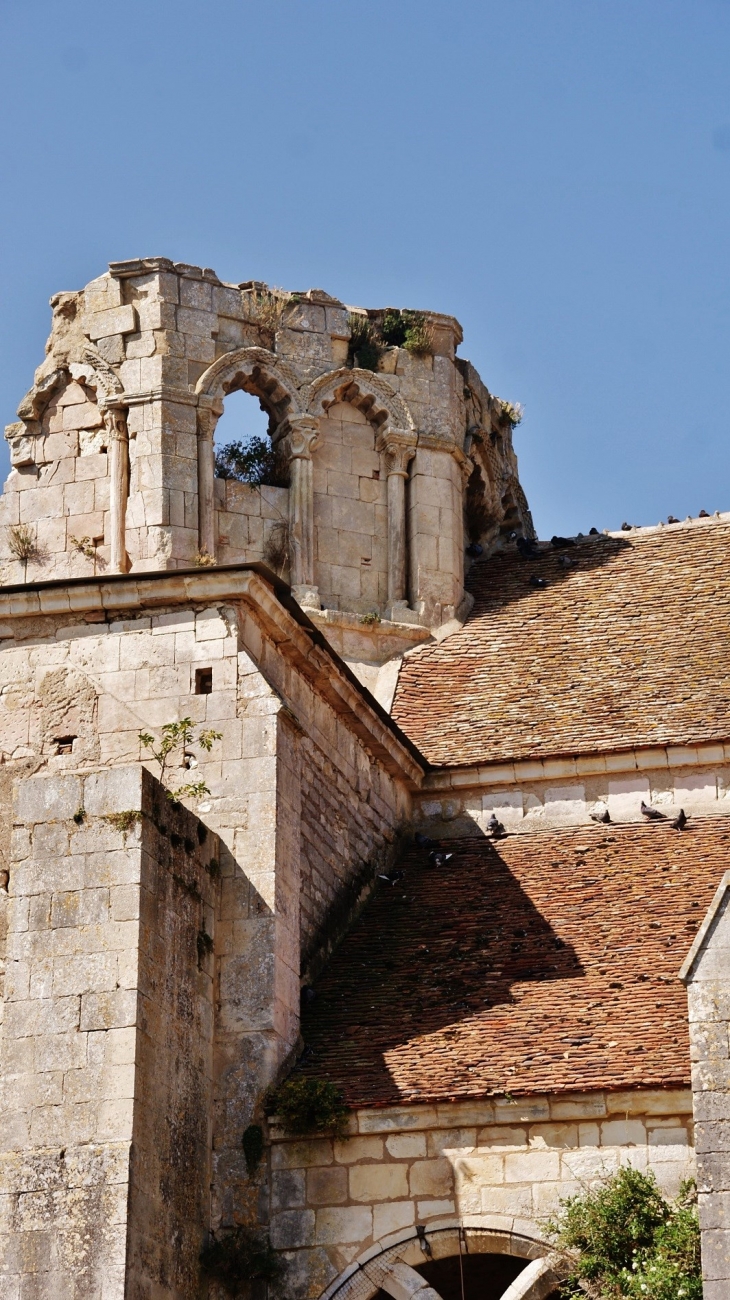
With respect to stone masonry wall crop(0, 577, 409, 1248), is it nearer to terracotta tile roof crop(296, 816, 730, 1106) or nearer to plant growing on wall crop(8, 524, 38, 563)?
terracotta tile roof crop(296, 816, 730, 1106)

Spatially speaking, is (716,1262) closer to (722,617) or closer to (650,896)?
(650,896)

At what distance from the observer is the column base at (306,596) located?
2192 cm

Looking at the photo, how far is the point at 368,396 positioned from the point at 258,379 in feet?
3.75

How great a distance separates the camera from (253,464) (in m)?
22.8

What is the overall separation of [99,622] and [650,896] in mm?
4620

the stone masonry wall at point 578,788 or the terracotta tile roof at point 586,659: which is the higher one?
the terracotta tile roof at point 586,659

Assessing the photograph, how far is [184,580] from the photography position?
56.8 ft

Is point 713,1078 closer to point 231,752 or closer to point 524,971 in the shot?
point 524,971

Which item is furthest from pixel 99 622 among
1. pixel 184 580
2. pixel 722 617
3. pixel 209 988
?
pixel 722 617

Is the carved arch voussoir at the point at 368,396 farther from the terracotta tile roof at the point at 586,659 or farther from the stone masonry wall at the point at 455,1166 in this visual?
the stone masonry wall at the point at 455,1166

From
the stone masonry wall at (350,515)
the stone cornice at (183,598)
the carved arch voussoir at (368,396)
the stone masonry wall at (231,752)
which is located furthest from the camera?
the carved arch voussoir at (368,396)

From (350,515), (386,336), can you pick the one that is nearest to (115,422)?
(350,515)

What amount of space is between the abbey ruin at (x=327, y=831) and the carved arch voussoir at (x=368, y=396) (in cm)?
4

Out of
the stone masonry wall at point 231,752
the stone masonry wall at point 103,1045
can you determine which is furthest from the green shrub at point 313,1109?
the stone masonry wall at point 103,1045
